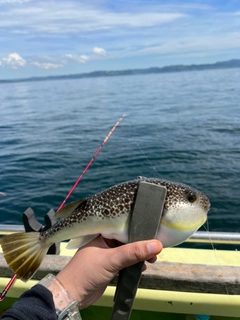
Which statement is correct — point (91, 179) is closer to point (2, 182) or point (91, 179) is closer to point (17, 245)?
point (2, 182)

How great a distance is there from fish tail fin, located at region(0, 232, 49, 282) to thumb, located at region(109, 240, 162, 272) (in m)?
0.61

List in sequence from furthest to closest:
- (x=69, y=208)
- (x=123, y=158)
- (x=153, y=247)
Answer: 1. (x=123, y=158)
2. (x=69, y=208)
3. (x=153, y=247)

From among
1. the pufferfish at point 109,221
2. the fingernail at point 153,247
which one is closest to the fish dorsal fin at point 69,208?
the pufferfish at point 109,221

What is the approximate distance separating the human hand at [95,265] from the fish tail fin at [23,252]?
10.3 inches

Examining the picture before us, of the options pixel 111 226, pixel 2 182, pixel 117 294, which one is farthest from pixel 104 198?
pixel 2 182

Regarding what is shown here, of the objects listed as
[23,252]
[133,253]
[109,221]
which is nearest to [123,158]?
[23,252]

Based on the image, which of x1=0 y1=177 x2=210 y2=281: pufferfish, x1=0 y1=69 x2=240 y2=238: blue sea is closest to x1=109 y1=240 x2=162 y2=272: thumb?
x1=0 y1=177 x2=210 y2=281: pufferfish

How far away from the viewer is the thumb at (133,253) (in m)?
1.97

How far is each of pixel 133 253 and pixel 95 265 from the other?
0.98 ft

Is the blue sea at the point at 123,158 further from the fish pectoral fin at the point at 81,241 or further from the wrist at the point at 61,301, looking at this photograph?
the wrist at the point at 61,301

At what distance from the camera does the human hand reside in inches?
79.4

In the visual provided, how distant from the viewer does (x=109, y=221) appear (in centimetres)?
215

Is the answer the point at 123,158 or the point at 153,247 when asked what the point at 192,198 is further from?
A: the point at 123,158

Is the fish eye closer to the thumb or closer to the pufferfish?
the pufferfish
